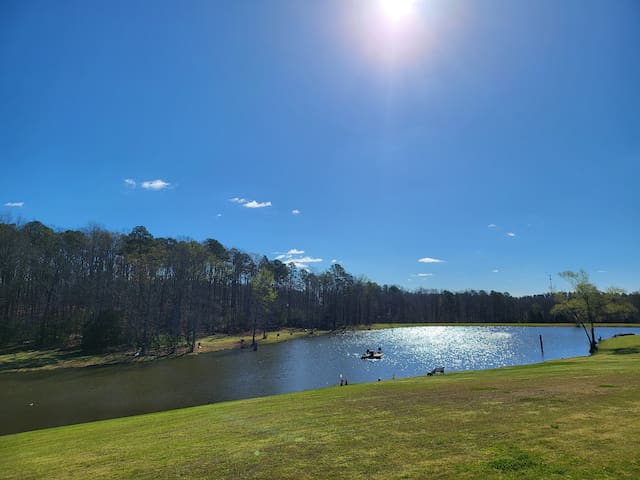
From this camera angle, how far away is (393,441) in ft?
28.3

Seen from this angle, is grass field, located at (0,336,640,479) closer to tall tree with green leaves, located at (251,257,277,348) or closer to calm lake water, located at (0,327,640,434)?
calm lake water, located at (0,327,640,434)

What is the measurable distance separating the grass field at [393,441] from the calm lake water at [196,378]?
11.8 meters

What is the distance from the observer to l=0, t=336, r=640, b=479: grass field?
22.2 ft

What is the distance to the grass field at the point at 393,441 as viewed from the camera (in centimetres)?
677

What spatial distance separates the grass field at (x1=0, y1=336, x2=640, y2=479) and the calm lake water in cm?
1176

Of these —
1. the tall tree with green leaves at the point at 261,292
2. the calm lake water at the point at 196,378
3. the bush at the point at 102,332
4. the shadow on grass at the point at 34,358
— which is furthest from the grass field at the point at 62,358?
the tall tree with green leaves at the point at 261,292

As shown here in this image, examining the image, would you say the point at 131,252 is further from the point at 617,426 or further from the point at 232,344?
the point at 617,426

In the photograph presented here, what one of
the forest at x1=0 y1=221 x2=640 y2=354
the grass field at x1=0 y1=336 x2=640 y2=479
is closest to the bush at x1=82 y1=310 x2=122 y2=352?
the forest at x1=0 y1=221 x2=640 y2=354

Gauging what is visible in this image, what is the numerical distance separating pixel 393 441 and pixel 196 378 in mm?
32166

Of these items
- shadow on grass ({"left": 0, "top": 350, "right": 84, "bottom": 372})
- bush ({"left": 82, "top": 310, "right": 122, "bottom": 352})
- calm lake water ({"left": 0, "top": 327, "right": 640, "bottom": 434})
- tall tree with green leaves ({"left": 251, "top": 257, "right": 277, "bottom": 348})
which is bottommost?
calm lake water ({"left": 0, "top": 327, "right": 640, "bottom": 434})

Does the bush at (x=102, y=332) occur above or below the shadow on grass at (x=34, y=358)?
above

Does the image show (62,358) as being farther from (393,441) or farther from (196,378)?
(393,441)

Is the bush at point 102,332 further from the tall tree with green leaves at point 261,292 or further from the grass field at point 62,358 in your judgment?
the tall tree with green leaves at point 261,292

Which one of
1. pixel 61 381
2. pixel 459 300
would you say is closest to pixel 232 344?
pixel 61 381
